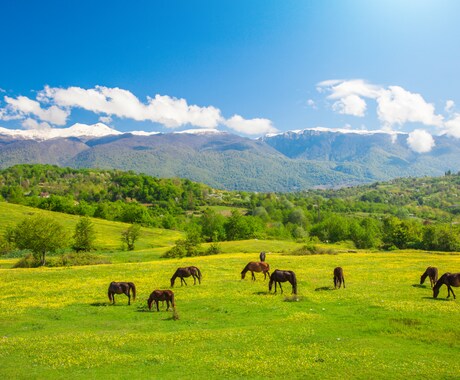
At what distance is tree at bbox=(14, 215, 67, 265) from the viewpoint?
2778 inches

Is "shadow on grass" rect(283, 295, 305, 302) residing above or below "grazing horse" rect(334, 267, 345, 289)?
below

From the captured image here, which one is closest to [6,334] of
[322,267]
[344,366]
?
[344,366]

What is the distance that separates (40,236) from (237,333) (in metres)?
59.8

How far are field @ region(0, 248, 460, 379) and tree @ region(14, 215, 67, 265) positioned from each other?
32.8 metres

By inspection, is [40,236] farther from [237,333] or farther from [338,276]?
[237,333]

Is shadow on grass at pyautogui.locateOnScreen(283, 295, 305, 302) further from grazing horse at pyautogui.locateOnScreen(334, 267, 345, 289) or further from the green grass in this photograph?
the green grass

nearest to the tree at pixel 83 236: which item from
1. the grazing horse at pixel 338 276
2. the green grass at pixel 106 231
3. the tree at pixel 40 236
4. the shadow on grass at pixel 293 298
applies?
the green grass at pixel 106 231

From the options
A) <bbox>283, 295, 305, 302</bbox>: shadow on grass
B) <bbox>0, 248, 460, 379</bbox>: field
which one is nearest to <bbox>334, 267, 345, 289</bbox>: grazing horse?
<bbox>0, 248, 460, 379</bbox>: field

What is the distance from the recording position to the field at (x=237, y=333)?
57.5ft

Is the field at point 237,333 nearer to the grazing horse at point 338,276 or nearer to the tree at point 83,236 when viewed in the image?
the grazing horse at point 338,276

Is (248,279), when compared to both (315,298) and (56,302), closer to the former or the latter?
(315,298)

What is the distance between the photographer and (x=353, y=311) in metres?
27.0

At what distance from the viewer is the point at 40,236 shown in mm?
70375

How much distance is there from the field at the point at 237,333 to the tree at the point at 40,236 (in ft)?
108
